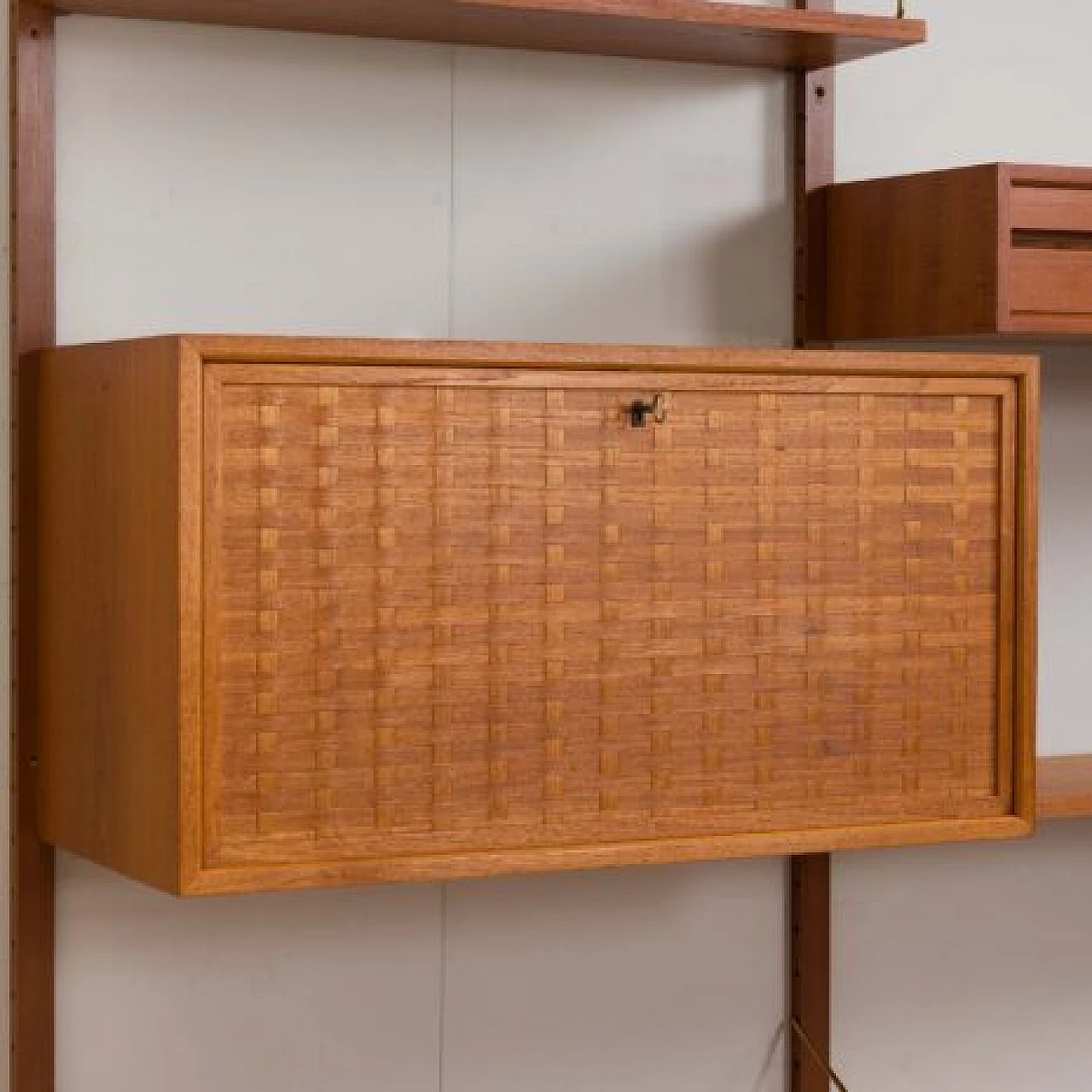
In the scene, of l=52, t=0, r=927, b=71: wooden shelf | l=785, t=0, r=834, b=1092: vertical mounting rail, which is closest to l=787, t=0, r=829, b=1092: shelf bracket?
l=785, t=0, r=834, b=1092: vertical mounting rail

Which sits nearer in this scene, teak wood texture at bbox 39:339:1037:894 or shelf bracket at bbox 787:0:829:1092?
teak wood texture at bbox 39:339:1037:894

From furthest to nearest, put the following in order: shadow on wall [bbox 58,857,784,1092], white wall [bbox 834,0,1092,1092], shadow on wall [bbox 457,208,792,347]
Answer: white wall [bbox 834,0,1092,1092] < shadow on wall [bbox 457,208,792,347] < shadow on wall [bbox 58,857,784,1092]

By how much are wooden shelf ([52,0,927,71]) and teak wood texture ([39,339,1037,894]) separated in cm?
34

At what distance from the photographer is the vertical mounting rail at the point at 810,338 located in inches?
95.0

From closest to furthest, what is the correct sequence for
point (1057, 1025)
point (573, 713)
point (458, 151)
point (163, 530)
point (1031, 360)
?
1. point (163, 530)
2. point (573, 713)
3. point (1031, 360)
4. point (458, 151)
5. point (1057, 1025)

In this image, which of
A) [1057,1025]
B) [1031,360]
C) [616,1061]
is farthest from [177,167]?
[1057,1025]

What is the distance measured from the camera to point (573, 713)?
6.49ft

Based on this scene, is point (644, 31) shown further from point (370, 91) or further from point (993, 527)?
point (993, 527)

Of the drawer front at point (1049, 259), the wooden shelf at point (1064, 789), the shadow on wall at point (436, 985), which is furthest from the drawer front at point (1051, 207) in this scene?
the shadow on wall at point (436, 985)

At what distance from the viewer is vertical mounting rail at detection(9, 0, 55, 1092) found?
82.7 inches

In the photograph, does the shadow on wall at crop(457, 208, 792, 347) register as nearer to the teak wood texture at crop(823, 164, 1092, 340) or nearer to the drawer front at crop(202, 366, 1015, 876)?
the teak wood texture at crop(823, 164, 1092, 340)

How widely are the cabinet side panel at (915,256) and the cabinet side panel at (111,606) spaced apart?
31.3 inches

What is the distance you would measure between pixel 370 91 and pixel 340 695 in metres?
0.68

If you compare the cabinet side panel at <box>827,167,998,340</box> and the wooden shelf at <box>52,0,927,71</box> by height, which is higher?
the wooden shelf at <box>52,0,927,71</box>
